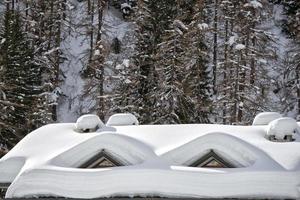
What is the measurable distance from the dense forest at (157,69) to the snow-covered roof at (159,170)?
12498 mm

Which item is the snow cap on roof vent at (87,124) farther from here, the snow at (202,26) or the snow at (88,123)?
the snow at (202,26)

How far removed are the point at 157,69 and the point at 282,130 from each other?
53.2ft

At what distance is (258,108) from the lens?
24594mm

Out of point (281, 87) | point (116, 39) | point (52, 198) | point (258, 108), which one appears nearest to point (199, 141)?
point (52, 198)

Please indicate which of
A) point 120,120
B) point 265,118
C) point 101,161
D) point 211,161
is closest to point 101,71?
point 120,120

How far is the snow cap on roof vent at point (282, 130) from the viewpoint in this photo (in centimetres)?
975

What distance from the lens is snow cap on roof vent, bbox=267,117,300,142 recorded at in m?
9.75

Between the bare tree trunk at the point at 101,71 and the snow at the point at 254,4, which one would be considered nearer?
the bare tree trunk at the point at 101,71

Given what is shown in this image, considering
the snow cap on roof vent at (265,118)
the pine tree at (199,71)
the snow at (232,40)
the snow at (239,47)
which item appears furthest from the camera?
the snow at (232,40)

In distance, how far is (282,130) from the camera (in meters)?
9.76

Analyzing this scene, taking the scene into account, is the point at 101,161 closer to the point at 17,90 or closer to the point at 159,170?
the point at 159,170

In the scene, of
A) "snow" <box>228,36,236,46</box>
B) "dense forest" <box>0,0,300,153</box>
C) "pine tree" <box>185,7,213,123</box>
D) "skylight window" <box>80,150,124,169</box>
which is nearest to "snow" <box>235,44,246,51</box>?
"dense forest" <box>0,0,300,153</box>

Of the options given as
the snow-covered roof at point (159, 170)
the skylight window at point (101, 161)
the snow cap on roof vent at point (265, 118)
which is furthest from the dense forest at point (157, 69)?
the snow-covered roof at point (159, 170)

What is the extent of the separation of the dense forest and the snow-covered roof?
12498mm
